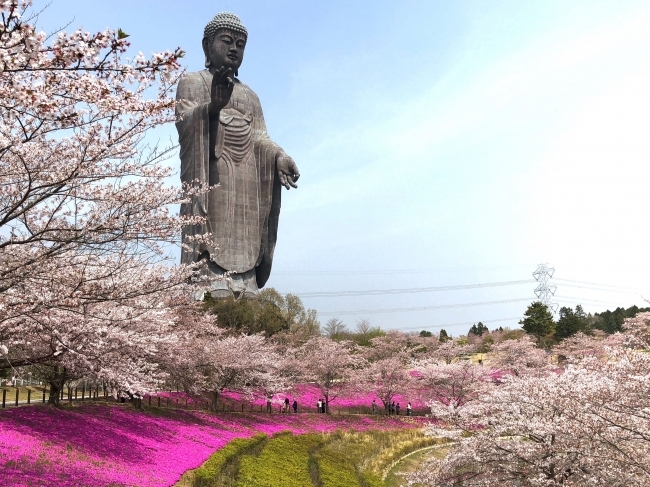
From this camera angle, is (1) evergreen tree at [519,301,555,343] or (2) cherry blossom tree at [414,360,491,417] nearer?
(2) cherry blossom tree at [414,360,491,417]

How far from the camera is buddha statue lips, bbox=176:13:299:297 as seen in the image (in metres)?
42.2

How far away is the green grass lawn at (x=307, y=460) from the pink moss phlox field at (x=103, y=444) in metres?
0.69

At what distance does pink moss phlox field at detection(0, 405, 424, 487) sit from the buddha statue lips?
2084 centimetres

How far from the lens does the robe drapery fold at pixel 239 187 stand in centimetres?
4309

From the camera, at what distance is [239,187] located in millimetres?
44562

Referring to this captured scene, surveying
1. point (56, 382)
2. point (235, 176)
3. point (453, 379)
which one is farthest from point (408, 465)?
point (235, 176)

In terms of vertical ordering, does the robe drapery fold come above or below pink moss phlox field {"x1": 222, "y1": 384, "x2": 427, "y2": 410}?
above

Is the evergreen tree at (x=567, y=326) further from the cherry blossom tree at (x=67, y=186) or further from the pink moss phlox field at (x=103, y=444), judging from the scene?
the cherry blossom tree at (x=67, y=186)

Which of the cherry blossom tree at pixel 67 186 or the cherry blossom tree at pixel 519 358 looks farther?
the cherry blossom tree at pixel 519 358

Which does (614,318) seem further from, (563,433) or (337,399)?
(563,433)

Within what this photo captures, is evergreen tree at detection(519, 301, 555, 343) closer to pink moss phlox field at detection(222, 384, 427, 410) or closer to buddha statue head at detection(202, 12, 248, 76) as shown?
pink moss phlox field at detection(222, 384, 427, 410)

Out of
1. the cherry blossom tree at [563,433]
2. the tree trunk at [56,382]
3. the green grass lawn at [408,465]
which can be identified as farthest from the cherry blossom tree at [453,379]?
the tree trunk at [56,382]

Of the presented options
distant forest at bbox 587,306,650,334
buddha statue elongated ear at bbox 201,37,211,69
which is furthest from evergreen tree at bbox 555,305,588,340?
buddha statue elongated ear at bbox 201,37,211,69

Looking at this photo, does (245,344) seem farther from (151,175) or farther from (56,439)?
(151,175)
